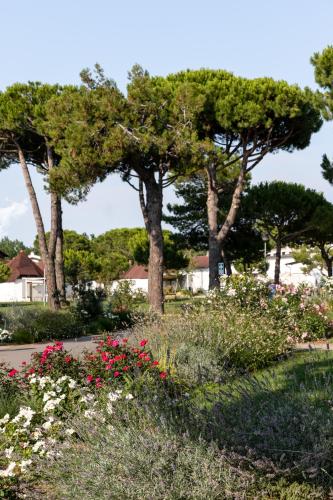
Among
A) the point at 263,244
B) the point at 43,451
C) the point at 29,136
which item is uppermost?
the point at 29,136

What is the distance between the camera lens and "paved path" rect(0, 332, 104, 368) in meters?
12.3

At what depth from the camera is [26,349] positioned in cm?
1459

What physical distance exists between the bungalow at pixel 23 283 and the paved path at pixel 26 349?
44.4 m

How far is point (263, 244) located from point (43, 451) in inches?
1210

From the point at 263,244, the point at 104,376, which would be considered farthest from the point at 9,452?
the point at 263,244

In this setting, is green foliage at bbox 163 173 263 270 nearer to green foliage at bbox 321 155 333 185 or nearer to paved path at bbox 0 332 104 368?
green foliage at bbox 321 155 333 185

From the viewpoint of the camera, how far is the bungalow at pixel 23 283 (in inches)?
2415

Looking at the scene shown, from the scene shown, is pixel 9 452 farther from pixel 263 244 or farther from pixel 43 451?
pixel 263 244

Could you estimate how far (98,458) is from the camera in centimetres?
378

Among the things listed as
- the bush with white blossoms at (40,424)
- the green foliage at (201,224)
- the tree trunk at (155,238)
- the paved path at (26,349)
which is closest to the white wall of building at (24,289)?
the green foliage at (201,224)

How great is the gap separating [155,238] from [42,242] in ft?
13.0

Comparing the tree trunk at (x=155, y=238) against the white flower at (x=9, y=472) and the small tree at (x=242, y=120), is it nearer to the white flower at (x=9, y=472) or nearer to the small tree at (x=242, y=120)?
the small tree at (x=242, y=120)

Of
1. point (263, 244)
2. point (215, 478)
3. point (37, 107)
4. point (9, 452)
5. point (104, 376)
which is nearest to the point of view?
point (215, 478)

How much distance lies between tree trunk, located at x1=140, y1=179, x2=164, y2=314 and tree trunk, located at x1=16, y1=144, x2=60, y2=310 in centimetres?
323
